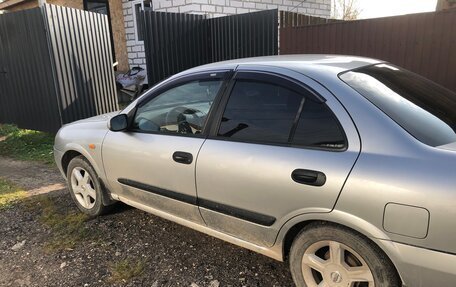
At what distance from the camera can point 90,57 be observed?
7715 millimetres

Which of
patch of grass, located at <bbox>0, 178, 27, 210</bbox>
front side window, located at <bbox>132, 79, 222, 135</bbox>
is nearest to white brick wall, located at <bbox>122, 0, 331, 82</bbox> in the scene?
patch of grass, located at <bbox>0, 178, 27, 210</bbox>

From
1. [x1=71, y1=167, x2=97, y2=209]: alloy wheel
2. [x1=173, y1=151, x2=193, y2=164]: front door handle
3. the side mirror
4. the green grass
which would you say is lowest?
the green grass

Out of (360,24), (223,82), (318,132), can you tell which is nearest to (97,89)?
(360,24)

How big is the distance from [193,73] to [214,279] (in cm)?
162

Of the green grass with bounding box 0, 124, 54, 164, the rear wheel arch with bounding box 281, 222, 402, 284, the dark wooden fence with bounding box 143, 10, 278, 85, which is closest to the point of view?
the rear wheel arch with bounding box 281, 222, 402, 284

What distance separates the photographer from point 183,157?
9.41 ft

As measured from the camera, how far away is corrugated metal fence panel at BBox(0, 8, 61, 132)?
7.21 metres

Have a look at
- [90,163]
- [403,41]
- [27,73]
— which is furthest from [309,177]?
[27,73]

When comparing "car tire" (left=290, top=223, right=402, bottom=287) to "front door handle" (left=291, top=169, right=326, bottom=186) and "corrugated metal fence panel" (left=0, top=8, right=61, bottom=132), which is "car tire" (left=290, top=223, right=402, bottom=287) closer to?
"front door handle" (left=291, top=169, right=326, bottom=186)

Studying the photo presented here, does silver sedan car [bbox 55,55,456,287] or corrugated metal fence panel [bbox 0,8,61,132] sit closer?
silver sedan car [bbox 55,55,456,287]

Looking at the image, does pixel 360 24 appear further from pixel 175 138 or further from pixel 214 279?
pixel 214 279

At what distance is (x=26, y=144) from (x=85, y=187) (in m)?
4.48

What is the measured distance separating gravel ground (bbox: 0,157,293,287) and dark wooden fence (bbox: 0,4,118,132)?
373 centimetres

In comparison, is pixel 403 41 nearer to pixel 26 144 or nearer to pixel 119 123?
pixel 119 123
